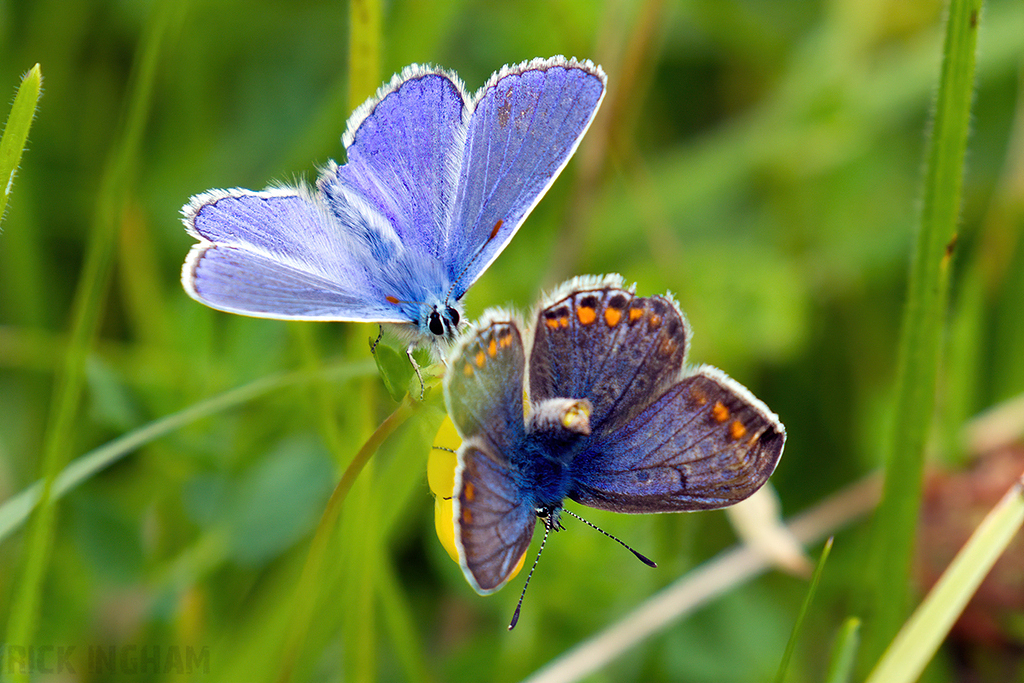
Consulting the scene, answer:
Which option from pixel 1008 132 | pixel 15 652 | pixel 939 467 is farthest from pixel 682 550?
pixel 1008 132

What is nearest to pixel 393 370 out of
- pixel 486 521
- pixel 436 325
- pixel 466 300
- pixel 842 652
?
pixel 436 325

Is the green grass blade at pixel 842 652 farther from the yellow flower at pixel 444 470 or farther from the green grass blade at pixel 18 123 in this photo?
the green grass blade at pixel 18 123

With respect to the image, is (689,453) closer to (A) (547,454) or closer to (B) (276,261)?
(A) (547,454)

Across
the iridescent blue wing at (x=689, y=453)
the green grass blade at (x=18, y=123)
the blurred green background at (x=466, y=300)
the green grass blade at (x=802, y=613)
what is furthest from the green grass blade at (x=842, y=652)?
the green grass blade at (x=18, y=123)

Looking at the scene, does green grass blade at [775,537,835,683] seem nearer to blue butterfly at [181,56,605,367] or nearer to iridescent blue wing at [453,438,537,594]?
iridescent blue wing at [453,438,537,594]

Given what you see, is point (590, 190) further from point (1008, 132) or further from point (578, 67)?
point (1008, 132)

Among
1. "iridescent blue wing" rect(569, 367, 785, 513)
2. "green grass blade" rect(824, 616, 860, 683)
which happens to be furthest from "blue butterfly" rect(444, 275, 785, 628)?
"green grass blade" rect(824, 616, 860, 683)

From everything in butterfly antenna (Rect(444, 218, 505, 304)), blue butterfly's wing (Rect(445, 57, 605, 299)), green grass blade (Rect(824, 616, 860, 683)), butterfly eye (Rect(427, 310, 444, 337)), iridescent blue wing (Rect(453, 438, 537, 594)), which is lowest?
green grass blade (Rect(824, 616, 860, 683))
